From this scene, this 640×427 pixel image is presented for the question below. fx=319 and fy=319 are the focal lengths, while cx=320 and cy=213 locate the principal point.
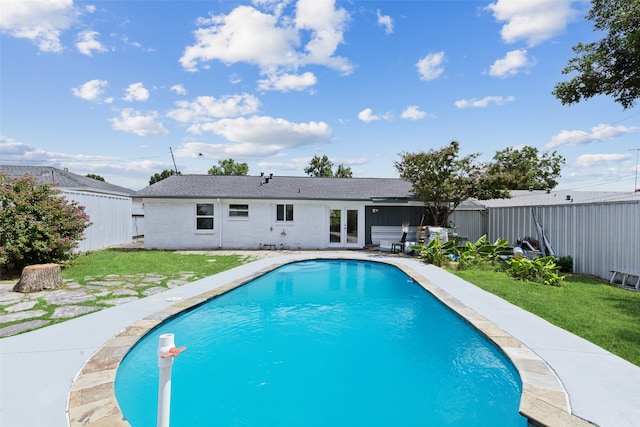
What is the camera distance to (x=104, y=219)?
Answer: 16.5 metres

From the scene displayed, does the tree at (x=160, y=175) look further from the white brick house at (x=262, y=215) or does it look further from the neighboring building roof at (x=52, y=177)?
the white brick house at (x=262, y=215)

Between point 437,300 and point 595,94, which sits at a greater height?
point 595,94

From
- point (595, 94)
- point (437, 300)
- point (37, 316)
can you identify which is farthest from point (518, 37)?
point (37, 316)

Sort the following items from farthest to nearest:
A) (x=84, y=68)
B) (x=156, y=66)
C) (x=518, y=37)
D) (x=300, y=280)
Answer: (x=156, y=66), (x=84, y=68), (x=518, y=37), (x=300, y=280)

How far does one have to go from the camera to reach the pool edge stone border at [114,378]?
285 centimetres

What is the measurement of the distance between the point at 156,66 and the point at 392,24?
405 inches

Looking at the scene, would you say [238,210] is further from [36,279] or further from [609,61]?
[609,61]

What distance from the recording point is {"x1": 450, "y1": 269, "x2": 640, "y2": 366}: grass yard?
4766 mm

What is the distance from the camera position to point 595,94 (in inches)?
479

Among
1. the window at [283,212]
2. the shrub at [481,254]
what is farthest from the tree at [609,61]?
the window at [283,212]

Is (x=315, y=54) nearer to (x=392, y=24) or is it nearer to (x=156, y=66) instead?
(x=392, y=24)

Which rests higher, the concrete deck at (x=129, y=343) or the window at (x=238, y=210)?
the window at (x=238, y=210)

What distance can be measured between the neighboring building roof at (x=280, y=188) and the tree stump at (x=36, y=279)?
334 inches

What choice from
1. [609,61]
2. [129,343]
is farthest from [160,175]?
[609,61]
